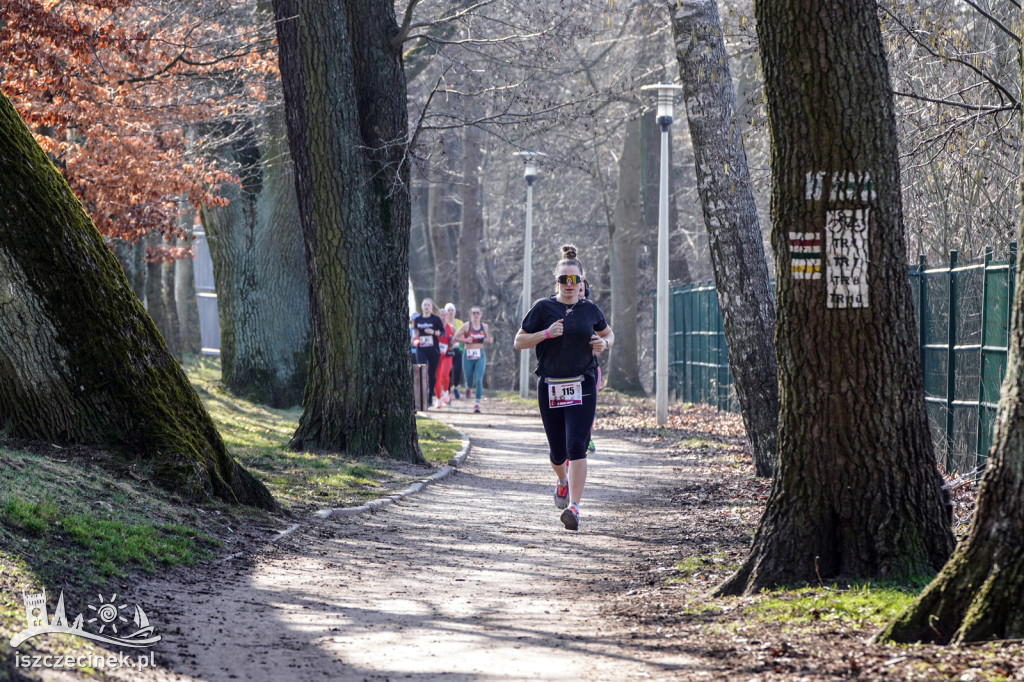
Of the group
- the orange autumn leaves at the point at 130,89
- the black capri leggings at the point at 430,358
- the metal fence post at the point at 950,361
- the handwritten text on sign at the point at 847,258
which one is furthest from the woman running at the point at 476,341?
the handwritten text on sign at the point at 847,258

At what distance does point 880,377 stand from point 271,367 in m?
16.1

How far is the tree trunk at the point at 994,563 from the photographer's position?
4.84 meters

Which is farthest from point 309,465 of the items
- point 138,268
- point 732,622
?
point 138,268

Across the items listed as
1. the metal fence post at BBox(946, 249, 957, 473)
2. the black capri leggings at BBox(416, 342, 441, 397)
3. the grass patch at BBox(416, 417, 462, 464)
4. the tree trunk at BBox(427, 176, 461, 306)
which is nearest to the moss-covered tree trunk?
the grass patch at BBox(416, 417, 462, 464)

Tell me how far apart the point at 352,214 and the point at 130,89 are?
5649mm

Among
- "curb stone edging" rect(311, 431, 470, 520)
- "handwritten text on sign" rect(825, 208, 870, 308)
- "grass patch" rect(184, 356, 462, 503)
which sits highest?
"handwritten text on sign" rect(825, 208, 870, 308)

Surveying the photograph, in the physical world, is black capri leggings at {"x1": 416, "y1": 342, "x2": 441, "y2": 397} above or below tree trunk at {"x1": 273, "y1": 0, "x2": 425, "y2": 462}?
below

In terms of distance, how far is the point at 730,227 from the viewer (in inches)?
472

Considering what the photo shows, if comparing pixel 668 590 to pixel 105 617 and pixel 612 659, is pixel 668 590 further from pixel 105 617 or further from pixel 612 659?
pixel 105 617

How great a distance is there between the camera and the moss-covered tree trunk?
834 centimetres

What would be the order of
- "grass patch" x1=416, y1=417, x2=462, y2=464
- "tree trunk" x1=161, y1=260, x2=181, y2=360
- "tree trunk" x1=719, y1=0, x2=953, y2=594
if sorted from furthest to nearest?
"tree trunk" x1=161, y1=260, x2=181, y2=360 → "grass patch" x1=416, y1=417, x2=462, y2=464 → "tree trunk" x1=719, y1=0, x2=953, y2=594

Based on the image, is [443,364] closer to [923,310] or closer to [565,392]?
[923,310]

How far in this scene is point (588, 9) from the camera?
1495 cm

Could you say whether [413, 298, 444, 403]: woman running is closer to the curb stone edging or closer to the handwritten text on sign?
the curb stone edging
